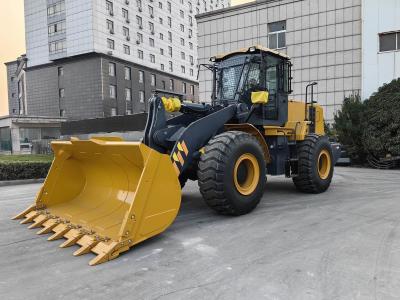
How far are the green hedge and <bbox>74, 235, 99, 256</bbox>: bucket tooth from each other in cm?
846

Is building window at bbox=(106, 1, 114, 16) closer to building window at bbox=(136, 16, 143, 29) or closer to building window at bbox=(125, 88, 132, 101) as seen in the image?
building window at bbox=(136, 16, 143, 29)

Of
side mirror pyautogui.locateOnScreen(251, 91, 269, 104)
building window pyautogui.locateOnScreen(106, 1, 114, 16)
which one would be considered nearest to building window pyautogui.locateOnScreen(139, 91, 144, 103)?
building window pyautogui.locateOnScreen(106, 1, 114, 16)

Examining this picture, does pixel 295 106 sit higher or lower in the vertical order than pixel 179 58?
lower

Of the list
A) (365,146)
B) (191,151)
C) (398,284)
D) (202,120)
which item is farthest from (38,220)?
(365,146)

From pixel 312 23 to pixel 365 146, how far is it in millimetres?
7326

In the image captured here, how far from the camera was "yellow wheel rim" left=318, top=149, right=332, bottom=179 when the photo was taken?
8.22 metres

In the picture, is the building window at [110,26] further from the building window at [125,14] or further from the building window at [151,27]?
the building window at [151,27]

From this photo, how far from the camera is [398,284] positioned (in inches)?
131

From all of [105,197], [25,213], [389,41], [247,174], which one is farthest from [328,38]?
[25,213]

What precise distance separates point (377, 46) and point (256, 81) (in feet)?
38.6

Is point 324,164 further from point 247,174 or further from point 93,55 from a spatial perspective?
point 93,55

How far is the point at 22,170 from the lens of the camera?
11688mm

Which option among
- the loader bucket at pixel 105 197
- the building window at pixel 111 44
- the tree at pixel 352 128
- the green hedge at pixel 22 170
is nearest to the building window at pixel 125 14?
the building window at pixel 111 44

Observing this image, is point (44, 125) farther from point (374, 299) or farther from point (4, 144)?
point (374, 299)
